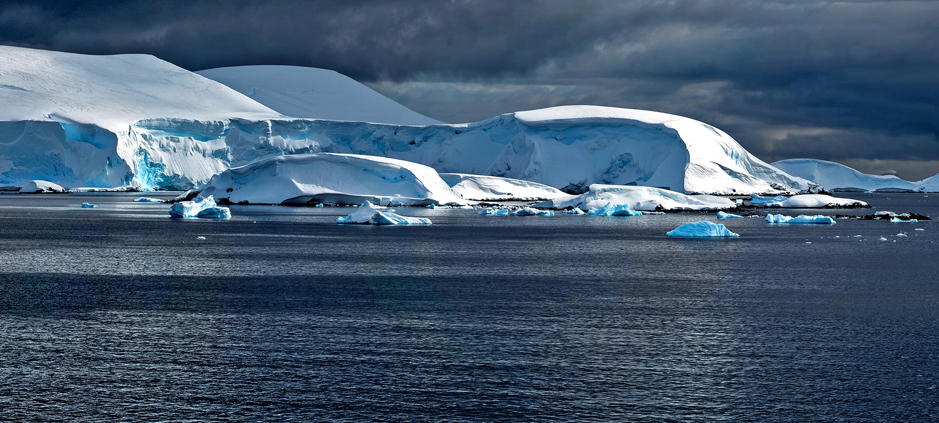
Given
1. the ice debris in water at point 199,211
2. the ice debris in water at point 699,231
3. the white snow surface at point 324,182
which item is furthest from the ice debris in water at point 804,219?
the ice debris in water at point 199,211

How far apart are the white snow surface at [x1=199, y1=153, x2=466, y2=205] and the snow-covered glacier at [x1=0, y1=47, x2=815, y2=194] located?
681 inches

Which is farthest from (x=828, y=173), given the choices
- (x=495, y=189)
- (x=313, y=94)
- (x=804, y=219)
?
(x=804, y=219)

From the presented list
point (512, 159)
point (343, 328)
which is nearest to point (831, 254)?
point (343, 328)

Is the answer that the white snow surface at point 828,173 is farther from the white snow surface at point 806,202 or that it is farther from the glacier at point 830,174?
the white snow surface at point 806,202

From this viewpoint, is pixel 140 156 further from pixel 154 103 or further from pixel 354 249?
pixel 354 249

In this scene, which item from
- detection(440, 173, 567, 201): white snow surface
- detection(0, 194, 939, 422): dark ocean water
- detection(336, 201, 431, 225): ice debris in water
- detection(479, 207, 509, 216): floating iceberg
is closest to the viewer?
detection(0, 194, 939, 422): dark ocean water

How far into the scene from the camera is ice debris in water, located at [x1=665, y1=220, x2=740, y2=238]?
28.0m

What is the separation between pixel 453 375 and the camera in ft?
24.0

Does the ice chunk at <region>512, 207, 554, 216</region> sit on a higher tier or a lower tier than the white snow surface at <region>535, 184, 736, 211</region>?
lower

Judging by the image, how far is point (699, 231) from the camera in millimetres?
28281

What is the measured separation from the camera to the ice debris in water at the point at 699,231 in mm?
27998

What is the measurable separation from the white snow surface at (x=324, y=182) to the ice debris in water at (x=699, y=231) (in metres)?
27.4

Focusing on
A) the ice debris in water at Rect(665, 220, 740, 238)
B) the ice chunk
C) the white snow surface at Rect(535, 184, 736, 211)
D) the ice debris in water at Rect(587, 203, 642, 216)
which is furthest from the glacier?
the ice debris in water at Rect(665, 220, 740, 238)

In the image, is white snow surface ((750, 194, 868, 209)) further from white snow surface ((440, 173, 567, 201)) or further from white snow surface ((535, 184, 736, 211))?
white snow surface ((440, 173, 567, 201))
